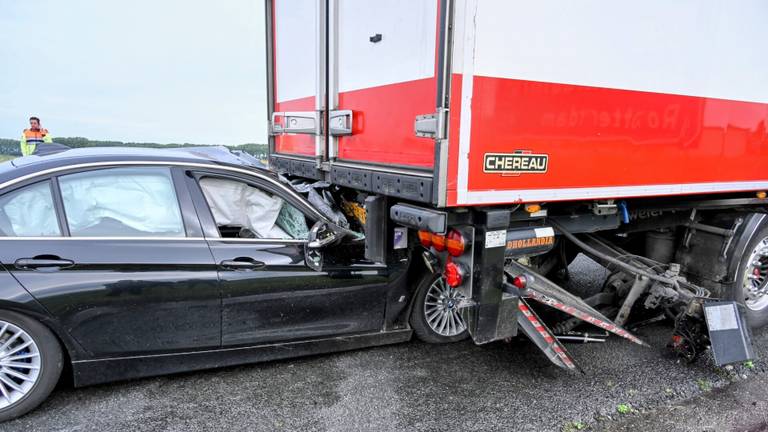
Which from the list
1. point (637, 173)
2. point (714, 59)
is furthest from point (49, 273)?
point (714, 59)

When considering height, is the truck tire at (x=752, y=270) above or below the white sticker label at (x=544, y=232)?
below

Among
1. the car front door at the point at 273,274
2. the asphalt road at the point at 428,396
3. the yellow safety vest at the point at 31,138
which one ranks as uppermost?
the yellow safety vest at the point at 31,138

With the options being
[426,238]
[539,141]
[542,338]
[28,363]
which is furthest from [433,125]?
[28,363]

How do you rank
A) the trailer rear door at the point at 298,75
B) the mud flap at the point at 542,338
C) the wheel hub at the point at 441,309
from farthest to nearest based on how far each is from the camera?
the wheel hub at the point at 441,309, the trailer rear door at the point at 298,75, the mud flap at the point at 542,338

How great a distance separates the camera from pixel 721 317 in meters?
3.47

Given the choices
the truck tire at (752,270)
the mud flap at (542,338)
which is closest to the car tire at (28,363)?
the mud flap at (542,338)

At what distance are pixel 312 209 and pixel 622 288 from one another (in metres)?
2.74

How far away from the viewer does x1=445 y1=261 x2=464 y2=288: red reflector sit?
9.50ft

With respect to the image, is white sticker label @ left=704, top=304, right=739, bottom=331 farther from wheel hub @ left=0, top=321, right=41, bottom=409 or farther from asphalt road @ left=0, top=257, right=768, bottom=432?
wheel hub @ left=0, top=321, right=41, bottom=409

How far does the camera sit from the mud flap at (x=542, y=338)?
10.4 ft

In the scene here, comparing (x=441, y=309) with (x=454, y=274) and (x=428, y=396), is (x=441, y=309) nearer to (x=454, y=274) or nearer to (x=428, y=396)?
(x=428, y=396)

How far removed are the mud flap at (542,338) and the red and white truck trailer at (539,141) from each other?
0.05 ft

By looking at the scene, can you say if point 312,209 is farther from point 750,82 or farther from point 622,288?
point 750,82

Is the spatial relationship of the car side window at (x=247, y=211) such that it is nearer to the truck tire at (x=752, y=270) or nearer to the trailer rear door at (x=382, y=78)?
the trailer rear door at (x=382, y=78)
